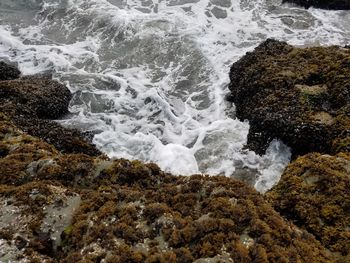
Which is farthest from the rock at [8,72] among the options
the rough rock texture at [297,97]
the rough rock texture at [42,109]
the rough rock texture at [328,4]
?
the rough rock texture at [328,4]

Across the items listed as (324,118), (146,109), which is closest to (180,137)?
(146,109)

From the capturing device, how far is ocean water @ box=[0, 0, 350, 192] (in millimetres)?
13156

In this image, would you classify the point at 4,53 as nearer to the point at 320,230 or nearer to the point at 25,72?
the point at 25,72

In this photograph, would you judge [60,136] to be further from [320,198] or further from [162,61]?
[320,198]

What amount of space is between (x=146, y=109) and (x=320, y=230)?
28.7 ft

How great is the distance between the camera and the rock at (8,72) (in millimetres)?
16125

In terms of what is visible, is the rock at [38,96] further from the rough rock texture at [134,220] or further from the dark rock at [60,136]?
the rough rock texture at [134,220]

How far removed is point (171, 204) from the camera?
7277 millimetres

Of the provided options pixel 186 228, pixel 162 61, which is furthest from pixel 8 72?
pixel 186 228

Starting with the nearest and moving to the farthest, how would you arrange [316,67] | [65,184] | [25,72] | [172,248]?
[172,248] → [65,184] → [316,67] → [25,72]

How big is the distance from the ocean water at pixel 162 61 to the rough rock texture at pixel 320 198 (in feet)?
8.69

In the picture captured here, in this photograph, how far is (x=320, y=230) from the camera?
7863mm

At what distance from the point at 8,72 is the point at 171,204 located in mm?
11574

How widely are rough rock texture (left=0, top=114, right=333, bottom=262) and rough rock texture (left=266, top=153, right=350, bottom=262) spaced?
0.59 m
